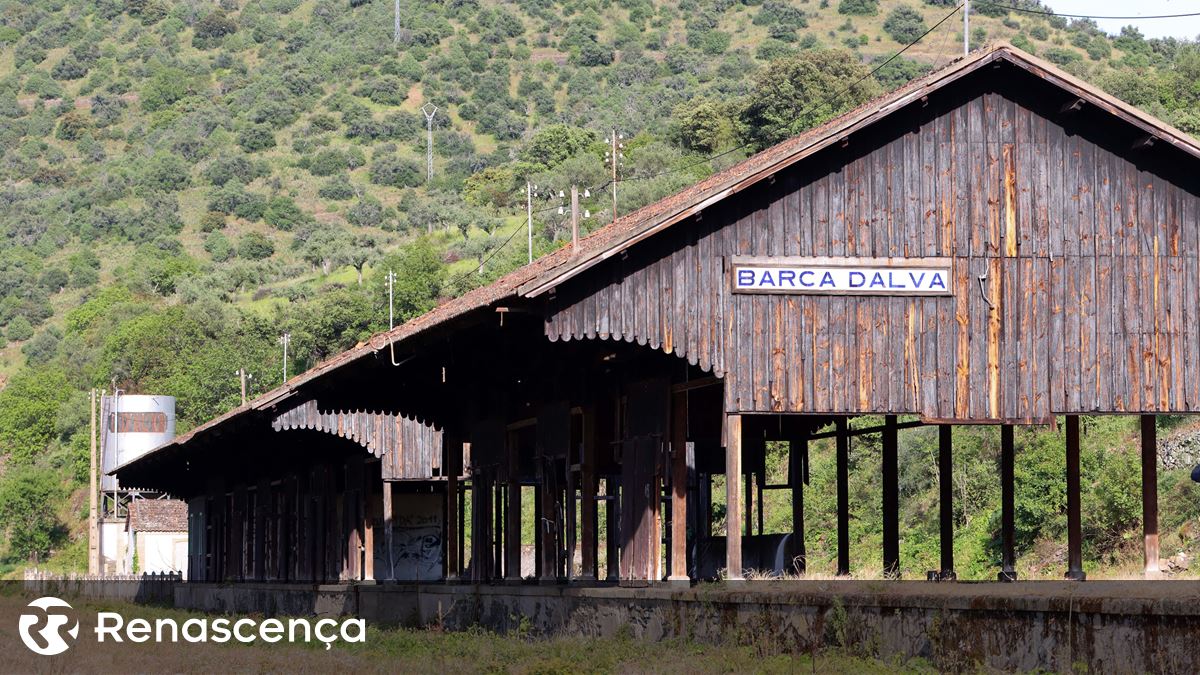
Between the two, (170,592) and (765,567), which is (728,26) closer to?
(170,592)

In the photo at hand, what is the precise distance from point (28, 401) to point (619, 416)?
331ft

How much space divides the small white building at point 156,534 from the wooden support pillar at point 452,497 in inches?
1904

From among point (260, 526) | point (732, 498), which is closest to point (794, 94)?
point (260, 526)

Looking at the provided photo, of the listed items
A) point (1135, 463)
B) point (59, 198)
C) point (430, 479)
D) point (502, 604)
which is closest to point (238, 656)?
point (502, 604)

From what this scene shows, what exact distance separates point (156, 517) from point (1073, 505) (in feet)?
208

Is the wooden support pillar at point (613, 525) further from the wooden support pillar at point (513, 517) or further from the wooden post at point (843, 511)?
the wooden post at point (843, 511)

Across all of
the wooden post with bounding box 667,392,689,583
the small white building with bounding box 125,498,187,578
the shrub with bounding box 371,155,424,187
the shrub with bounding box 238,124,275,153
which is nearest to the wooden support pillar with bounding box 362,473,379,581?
the wooden post with bounding box 667,392,689,583

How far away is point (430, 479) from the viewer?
39.5 meters

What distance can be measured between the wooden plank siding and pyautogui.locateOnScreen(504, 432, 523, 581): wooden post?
8263 mm

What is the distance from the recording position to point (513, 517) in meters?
31.0

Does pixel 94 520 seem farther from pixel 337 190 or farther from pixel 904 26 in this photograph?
pixel 904 26

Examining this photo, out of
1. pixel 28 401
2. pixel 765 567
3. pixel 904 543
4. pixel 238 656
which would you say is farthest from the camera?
pixel 28 401

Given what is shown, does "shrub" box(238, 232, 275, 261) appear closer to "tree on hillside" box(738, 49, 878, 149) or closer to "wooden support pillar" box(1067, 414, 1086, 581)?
"tree on hillside" box(738, 49, 878, 149)

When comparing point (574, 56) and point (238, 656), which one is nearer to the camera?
point (238, 656)
